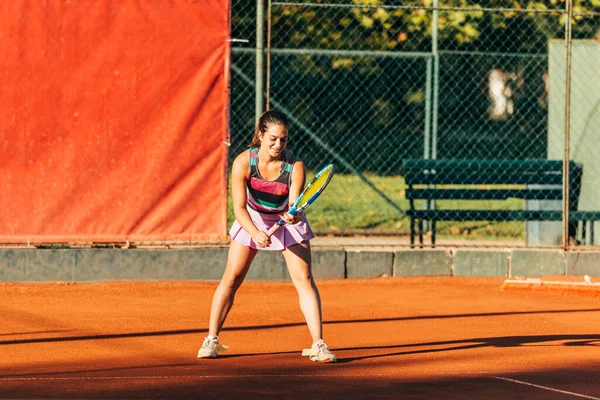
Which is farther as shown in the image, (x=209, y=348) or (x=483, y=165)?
(x=483, y=165)

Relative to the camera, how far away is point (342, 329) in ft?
28.3

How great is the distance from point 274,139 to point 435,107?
21.1 ft

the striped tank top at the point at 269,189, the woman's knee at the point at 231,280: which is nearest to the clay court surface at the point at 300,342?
the woman's knee at the point at 231,280

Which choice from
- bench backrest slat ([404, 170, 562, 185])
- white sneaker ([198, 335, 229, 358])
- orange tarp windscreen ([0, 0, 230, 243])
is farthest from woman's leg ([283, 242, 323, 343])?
bench backrest slat ([404, 170, 562, 185])

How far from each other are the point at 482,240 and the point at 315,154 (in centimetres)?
704

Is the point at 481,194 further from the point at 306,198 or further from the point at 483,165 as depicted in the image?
the point at 306,198

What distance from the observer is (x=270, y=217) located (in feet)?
23.4

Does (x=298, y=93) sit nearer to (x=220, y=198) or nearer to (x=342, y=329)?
(x=220, y=198)

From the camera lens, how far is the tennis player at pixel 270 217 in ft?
22.9

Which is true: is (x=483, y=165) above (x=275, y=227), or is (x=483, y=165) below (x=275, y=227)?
above

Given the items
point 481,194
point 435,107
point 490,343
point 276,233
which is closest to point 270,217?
point 276,233

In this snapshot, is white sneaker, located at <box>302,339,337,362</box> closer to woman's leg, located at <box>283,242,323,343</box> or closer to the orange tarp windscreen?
woman's leg, located at <box>283,242,323,343</box>

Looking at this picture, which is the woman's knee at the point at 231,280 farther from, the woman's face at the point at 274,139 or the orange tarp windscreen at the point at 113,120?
the orange tarp windscreen at the point at 113,120

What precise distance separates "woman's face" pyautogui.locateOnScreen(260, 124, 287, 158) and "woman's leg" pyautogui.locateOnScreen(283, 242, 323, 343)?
0.58 meters
